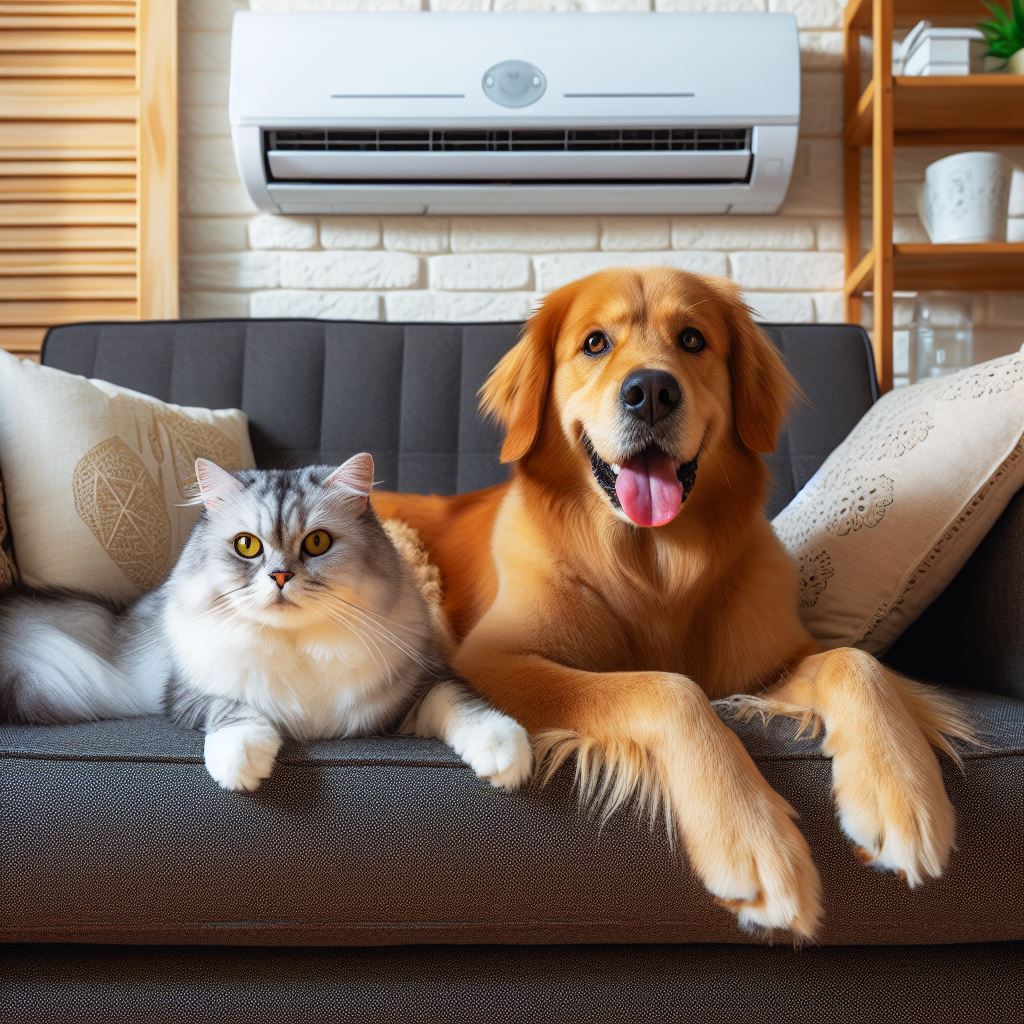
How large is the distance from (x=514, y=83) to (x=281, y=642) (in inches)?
67.6

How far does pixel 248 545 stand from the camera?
3.56ft

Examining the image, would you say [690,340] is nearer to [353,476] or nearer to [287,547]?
[353,476]

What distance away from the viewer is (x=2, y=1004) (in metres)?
0.96

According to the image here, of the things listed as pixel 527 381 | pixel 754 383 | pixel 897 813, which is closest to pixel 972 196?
pixel 754 383

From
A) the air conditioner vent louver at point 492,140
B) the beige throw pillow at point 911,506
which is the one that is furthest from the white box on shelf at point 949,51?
the beige throw pillow at point 911,506

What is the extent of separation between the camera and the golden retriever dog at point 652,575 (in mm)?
995

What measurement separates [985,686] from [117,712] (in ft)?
3.81

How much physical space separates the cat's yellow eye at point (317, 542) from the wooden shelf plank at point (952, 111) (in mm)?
1841

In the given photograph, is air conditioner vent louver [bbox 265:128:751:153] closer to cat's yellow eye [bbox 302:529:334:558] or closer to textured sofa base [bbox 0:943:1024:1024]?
cat's yellow eye [bbox 302:529:334:558]

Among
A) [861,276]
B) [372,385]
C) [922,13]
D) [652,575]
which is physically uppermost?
[922,13]

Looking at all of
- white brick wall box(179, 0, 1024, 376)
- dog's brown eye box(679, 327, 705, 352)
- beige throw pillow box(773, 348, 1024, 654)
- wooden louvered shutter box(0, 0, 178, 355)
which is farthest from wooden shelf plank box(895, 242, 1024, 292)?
wooden louvered shutter box(0, 0, 178, 355)

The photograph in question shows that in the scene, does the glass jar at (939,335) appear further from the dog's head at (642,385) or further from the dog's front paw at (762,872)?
the dog's front paw at (762,872)

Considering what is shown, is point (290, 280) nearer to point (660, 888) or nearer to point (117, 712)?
point (117, 712)

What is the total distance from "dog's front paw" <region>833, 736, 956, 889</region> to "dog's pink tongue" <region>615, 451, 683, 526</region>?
40 cm
